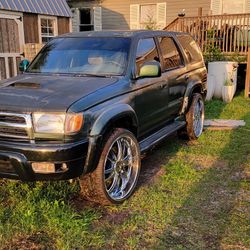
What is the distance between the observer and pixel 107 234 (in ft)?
11.0

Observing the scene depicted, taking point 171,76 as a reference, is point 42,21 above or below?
above

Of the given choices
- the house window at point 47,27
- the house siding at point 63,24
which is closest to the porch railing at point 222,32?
the house siding at point 63,24

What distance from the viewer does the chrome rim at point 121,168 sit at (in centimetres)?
395

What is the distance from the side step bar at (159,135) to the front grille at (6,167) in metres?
1.70

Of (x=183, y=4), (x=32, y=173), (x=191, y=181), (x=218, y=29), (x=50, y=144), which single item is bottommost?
(x=191, y=181)

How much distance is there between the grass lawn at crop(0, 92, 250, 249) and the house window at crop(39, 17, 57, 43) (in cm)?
936

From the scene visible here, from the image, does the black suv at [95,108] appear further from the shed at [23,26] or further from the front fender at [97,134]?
the shed at [23,26]

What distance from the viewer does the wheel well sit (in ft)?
12.7

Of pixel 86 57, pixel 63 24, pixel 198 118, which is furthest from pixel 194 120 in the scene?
pixel 63 24

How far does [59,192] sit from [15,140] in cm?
99

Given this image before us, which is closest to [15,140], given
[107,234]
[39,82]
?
[39,82]

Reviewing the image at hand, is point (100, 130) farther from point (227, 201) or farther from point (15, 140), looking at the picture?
point (227, 201)

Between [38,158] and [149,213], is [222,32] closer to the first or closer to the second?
[149,213]

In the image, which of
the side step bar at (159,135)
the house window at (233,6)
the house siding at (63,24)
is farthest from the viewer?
the house window at (233,6)
